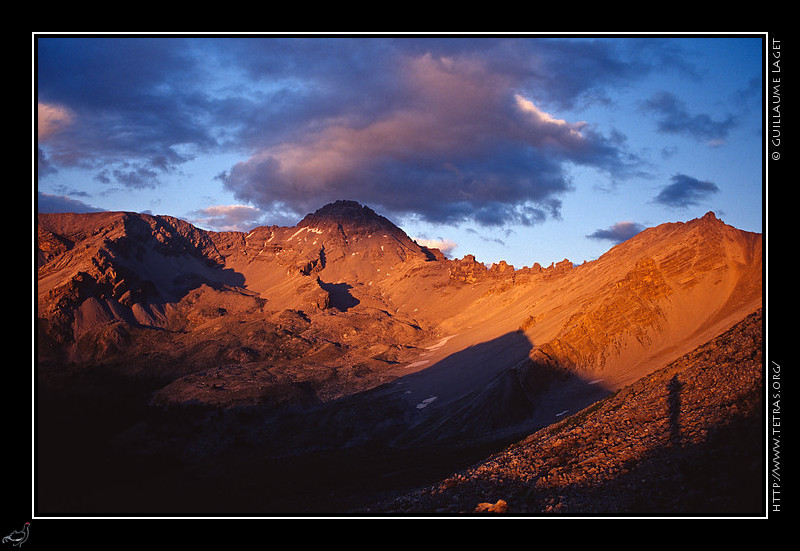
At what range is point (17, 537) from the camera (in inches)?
732

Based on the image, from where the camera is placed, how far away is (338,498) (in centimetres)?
4397

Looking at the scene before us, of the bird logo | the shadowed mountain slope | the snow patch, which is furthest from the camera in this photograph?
the snow patch

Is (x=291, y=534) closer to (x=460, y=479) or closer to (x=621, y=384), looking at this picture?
(x=460, y=479)

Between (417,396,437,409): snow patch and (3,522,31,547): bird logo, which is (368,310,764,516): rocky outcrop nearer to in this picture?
(3,522,31,547): bird logo

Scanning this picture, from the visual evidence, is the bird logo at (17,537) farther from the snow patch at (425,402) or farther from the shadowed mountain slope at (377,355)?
the snow patch at (425,402)

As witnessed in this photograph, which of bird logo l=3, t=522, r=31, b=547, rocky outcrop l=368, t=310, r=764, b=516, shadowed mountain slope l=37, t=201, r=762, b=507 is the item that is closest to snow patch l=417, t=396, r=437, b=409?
shadowed mountain slope l=37, t=201, r=762, b=507

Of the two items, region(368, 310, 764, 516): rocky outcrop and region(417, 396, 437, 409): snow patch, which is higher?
region(368, 310, 764, 516): rocky outcrop

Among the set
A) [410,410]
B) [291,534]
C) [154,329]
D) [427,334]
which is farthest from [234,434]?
[154,329]

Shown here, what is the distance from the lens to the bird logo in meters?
18.4

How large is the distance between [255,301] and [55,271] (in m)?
59.5

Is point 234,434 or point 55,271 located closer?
point 234,434

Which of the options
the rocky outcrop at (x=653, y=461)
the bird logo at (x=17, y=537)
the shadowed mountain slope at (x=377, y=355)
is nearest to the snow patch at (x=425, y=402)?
the shadowed mountain slope at (x=377, y=355)

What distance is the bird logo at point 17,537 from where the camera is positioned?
1842cm

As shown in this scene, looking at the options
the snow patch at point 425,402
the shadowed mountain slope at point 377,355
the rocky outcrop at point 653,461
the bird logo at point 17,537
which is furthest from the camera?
the snow patch at point 425,402
